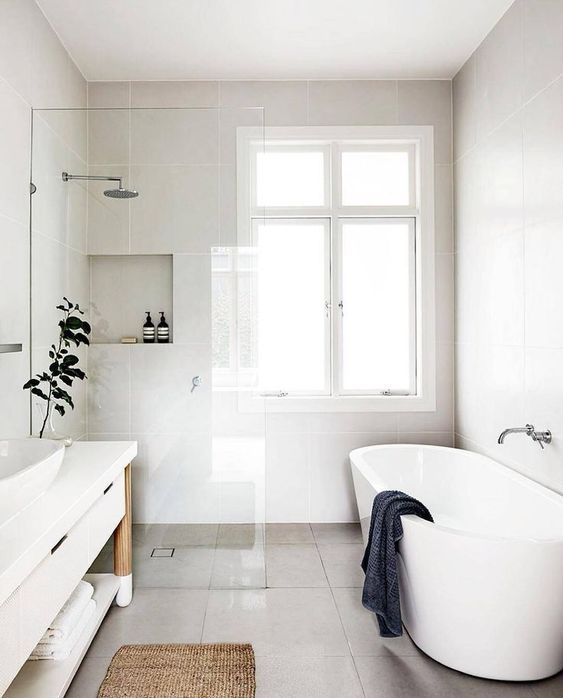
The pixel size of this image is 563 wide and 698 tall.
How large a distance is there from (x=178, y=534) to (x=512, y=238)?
2.22 m

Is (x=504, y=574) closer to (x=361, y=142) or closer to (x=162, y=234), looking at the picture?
(x=162, y=234)

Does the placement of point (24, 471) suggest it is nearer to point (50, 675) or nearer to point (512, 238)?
point (50, 675)

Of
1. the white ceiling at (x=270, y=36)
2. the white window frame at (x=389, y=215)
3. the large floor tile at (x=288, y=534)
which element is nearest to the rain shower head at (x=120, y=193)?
the white ceiling at (x=270, y=36)

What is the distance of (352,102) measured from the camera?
135 inches

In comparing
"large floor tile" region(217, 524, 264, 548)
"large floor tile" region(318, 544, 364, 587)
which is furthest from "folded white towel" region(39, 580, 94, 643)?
"large floor tile" region(318, 544, 364, 587)

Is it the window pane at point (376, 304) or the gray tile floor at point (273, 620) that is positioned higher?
the window pane at point (376, 304)

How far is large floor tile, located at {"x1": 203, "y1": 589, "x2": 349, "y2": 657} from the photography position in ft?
7.10

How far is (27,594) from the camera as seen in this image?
1382mm

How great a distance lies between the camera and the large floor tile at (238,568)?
8.61 feet

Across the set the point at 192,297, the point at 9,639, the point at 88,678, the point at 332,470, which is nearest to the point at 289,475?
the point at 332,470

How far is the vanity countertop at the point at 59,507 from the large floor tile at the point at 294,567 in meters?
1.00

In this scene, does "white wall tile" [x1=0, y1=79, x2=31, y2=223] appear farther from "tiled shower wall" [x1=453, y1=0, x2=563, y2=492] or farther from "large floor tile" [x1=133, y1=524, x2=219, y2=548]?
"tiled shower wall" [x1=453, y1=0, x2=563, y2=492]

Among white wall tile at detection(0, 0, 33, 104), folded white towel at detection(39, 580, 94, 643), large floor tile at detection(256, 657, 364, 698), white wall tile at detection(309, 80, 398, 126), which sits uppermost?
white wall tile at detection(309, 80, 398, 126)

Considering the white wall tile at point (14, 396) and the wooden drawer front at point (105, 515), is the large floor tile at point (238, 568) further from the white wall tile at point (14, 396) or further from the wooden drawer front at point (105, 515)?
the white wall tile at point (14, 396)
